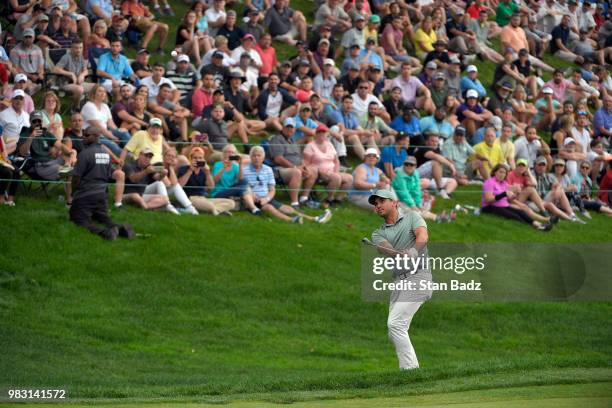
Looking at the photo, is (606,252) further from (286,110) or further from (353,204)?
(286,110)

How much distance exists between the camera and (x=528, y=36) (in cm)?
3247

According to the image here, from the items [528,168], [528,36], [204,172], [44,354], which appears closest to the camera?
[44,354]

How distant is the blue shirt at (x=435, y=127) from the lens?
2525 cm

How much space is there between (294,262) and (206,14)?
7711mm

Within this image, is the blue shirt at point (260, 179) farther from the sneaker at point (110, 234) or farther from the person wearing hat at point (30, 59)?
the person wearing hat at point (30, 59)

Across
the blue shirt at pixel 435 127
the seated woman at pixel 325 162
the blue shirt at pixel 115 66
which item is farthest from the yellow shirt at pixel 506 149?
the blue shirt at pixel 115 66

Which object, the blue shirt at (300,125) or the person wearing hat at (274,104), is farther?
the person wearing hat at (274,104)

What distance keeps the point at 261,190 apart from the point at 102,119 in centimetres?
285

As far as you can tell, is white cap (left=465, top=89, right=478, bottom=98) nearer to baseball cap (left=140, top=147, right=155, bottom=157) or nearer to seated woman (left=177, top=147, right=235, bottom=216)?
seated woman (left=177, top=147, right=235, bottom=216)

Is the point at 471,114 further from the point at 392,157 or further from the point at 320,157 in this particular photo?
the point at 320,157

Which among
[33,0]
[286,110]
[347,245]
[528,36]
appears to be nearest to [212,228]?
[347,245]

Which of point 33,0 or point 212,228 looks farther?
point 33,0

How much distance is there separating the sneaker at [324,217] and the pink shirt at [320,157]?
0.78 meters

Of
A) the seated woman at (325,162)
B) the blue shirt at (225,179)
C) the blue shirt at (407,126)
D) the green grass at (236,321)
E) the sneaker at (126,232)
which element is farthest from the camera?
the blue shirt at (407,126)
